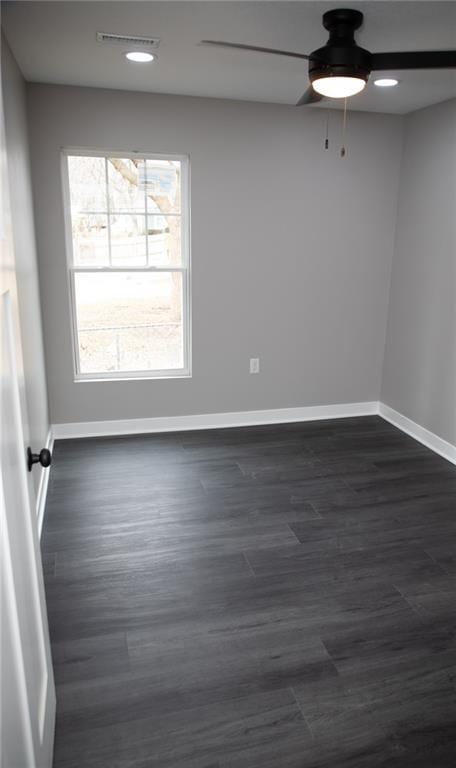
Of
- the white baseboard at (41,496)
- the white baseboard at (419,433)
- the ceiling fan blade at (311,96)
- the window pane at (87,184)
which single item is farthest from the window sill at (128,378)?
the ceiling fan blade at (311,96)

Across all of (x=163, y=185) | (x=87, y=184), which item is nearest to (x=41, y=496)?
(x=87, y=184)

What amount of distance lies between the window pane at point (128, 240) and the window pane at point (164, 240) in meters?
0.06

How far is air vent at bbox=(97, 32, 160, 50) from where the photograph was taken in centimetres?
Answer: 259

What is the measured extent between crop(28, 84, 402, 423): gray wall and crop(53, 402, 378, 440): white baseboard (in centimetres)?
6

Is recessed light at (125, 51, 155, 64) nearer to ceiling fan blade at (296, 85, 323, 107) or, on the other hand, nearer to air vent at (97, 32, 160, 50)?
air vent at (97, 32, 160, 50)

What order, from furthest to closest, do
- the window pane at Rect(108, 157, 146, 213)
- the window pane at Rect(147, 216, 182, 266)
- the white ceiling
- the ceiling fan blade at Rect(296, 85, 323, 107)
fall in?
1. the window pane at Rect(147, 216, 182, 266)
2. the window pane at Rect(108, 157, 146, 213)
3. the ceiling fan blade at Rect(296, 85, 323, 107)
4. the white ceiling

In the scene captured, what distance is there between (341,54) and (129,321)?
249 centimetres

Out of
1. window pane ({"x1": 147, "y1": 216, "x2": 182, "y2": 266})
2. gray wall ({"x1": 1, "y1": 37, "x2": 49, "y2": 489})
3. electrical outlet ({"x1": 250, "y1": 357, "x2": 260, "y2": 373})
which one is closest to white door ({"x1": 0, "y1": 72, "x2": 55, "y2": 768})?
gray wall ({"x1": 1, "y1": 37, "x2": 49, "y2": 489})

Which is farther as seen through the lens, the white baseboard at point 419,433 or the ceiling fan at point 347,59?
the white baseboard at point 419,433

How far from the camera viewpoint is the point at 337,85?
225cm

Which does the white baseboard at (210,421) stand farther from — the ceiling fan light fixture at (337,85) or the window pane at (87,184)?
the ceiling fan light fixture at (337,85)

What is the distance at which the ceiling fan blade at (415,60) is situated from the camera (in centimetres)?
214

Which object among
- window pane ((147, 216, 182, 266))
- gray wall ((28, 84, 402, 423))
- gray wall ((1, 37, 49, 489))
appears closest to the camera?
gray wall ((1, 37, 49, 489))

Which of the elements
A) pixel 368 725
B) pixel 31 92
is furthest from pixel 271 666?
pixel 31 92
